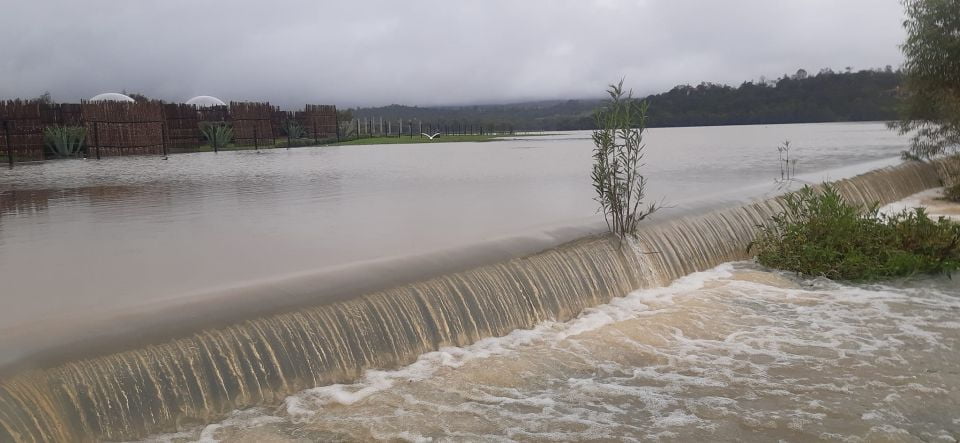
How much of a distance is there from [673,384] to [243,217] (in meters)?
7.27

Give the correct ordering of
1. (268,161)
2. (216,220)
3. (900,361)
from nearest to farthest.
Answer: (900,361)
(216,220)
(268,161)

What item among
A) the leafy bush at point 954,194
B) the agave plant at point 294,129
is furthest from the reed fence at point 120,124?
the leafy bush at point 954,194

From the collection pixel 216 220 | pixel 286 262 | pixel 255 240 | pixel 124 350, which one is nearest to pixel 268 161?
pixel 216 220

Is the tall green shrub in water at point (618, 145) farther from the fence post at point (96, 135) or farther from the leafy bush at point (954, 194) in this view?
the fence post at point (96, 135)

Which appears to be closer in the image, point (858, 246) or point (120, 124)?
point (858, 246)

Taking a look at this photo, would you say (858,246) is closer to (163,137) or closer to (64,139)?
(163,137)

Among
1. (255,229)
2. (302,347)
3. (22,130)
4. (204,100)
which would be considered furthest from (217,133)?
(302,347)

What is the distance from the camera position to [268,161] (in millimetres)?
24297

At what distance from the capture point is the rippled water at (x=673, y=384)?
4777 millimetres

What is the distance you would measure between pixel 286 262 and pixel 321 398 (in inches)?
95.6

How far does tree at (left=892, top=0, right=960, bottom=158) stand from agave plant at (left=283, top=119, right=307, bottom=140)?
1252 inches

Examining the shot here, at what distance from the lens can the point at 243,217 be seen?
10688mm

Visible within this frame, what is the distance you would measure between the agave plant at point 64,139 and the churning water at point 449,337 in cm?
1745

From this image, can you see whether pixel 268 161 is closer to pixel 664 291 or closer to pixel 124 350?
pixel 664 291
